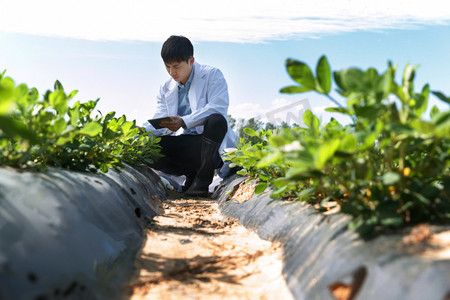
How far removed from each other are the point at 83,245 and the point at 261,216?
55.3 inches

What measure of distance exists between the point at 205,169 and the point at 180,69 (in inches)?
57.4

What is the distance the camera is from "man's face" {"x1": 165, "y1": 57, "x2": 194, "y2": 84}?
555 centimetres

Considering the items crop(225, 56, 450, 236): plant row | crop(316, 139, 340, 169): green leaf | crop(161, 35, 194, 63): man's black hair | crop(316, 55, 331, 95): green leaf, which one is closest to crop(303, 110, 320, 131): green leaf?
crop(225, 56, 450, 236): plant row

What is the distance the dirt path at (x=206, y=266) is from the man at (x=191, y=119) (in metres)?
2.60

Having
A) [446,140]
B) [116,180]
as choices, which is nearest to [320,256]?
[446,140]

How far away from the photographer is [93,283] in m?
1.54

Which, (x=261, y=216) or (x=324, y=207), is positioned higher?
(x=324, y=207)

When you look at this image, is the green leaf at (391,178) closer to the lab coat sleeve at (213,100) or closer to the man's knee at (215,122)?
the man's knee at (215,122)

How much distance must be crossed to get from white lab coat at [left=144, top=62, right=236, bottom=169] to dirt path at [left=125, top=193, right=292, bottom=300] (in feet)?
8.90

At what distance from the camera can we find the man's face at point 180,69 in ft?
18.2

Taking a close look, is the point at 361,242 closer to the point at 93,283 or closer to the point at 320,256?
the point at 320,256

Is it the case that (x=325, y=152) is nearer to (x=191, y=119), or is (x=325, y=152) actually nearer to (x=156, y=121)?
(x=191, y=119)

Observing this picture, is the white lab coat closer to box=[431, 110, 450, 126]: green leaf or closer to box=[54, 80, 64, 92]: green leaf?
box=[54, 80, 64, 92]: green leaf

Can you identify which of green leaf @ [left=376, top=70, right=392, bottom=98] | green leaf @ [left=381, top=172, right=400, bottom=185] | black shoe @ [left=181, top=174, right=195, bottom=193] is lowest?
black shoe @ [left=181, top=174, right=195, bottom=193]
